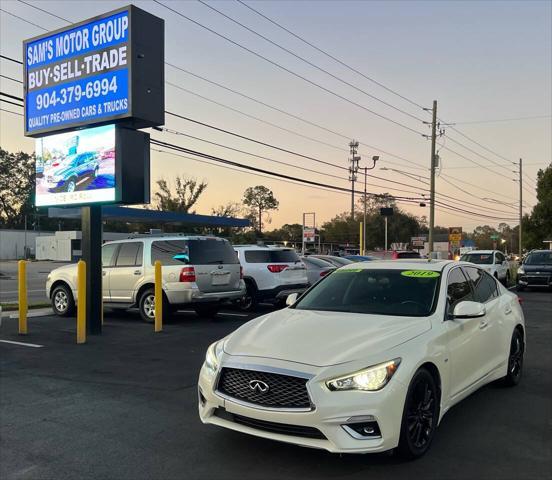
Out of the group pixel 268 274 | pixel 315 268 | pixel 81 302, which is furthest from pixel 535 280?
pixel 81 302

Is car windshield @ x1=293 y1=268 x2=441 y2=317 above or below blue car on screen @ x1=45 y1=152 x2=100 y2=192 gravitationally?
below

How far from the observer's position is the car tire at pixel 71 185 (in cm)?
1074

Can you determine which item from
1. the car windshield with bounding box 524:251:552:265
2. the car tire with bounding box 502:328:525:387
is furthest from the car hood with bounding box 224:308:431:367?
the car windshield with bounding box 524:251:552:265

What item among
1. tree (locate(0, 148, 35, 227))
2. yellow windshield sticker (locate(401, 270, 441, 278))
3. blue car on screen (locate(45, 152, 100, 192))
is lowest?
yellow windshield sticker (locate(401, 270, 441, 278))

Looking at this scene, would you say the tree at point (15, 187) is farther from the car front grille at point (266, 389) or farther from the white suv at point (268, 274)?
the car front grille at point (266, 389)

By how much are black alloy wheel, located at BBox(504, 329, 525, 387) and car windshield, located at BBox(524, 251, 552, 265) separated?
57.2ft

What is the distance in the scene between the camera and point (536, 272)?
2158 centimetres

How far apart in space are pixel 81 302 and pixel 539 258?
63.5 feet

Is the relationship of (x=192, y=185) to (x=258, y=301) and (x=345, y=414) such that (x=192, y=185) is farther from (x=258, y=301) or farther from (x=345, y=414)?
(x=345, y=414)

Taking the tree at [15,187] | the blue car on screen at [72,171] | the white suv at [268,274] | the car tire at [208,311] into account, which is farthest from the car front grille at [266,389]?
the tree at [15,187]

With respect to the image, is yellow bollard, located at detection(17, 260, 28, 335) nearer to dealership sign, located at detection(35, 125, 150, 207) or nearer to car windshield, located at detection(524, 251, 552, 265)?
dealership sign, located at detection(35, 125, 150, 207)

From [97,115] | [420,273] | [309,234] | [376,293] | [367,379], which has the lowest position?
[367,379]

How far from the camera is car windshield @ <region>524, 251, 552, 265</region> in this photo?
73.5ft

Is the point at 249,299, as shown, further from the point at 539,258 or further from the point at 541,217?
the point at 541,217
